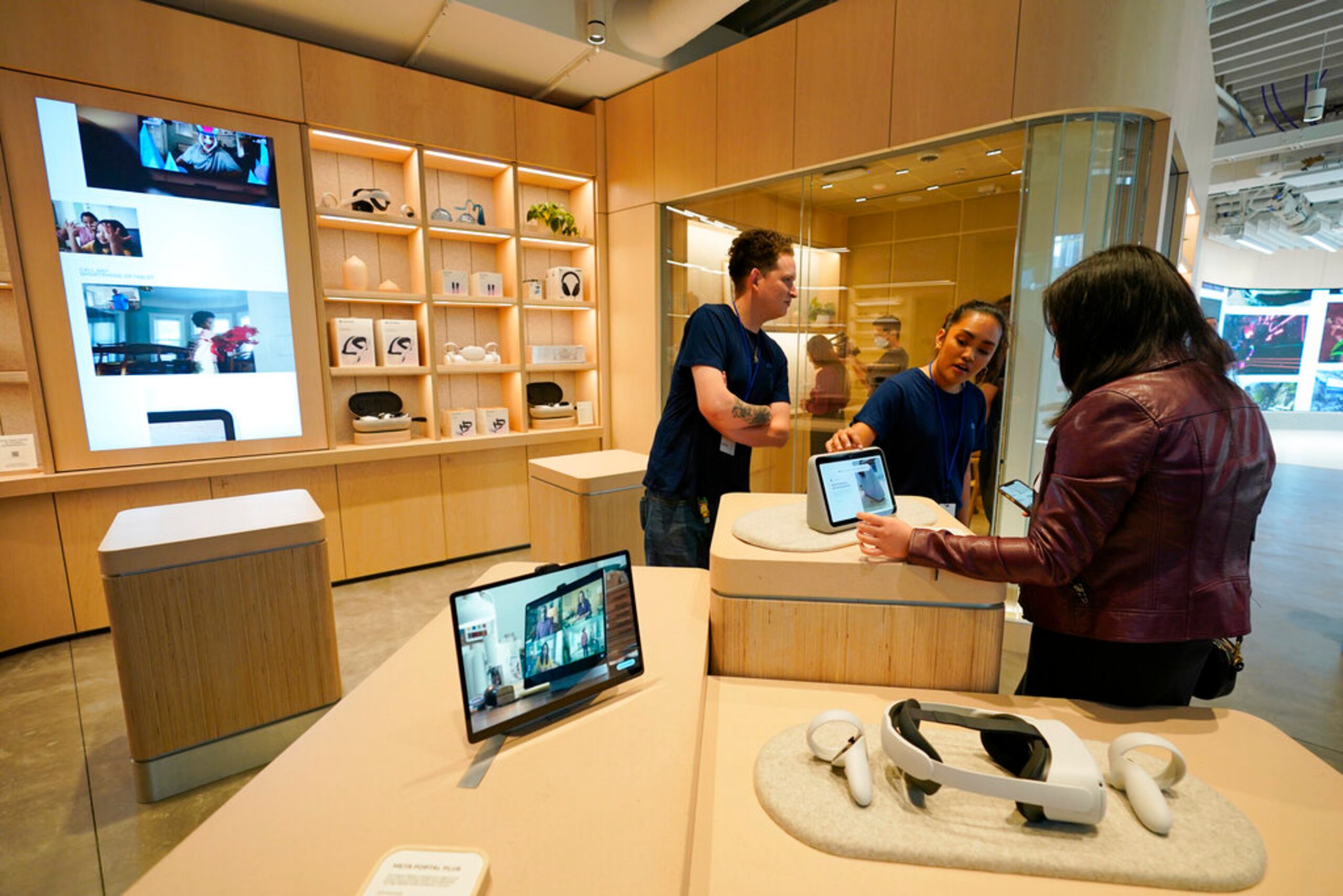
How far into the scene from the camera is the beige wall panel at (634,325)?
436 cm

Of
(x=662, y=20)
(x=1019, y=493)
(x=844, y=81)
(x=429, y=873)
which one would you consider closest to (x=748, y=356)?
(x=1019, y=493)

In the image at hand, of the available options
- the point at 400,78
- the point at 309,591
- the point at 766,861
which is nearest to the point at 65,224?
the point at 400,78

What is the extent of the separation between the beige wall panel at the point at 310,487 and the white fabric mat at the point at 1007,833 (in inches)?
129

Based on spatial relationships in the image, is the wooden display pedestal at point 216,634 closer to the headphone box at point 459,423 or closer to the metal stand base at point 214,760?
the metal stand base at point 214,760

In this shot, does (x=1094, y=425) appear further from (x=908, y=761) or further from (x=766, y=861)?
(x=766, y=861)

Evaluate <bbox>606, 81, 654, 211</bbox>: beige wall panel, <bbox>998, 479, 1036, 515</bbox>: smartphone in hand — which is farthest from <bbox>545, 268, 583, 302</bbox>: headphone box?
<bbox>998, 479, 1036, 515</bbox>: smartphone in hand

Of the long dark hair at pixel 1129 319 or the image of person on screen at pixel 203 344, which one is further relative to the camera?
the image of person on screen at pixel 203 344

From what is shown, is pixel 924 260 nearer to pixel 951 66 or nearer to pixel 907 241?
pixel 907 241

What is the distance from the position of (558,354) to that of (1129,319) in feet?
12.8

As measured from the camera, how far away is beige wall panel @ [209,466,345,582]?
334 cm

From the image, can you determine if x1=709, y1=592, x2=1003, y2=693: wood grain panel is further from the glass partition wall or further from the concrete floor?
the glass partition wall

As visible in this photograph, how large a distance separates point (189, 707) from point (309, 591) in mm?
464

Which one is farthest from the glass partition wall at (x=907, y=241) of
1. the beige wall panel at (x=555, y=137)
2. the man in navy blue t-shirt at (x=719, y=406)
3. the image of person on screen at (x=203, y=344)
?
the image of person on screen at (x=203, y=344)

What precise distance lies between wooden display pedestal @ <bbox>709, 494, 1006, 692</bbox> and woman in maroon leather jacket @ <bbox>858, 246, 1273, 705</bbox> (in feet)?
0.22
